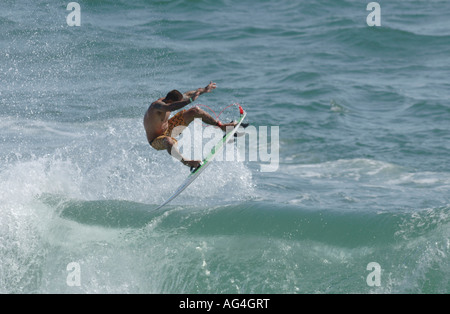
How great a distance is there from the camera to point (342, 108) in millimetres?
16797

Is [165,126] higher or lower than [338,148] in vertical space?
higher

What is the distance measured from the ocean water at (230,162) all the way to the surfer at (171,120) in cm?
116

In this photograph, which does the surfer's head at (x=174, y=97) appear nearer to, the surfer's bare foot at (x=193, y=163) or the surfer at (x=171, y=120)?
the surfer at (x=171, y=120)

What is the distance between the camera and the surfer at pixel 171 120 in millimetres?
8539

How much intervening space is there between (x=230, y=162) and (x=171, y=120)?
116 inches

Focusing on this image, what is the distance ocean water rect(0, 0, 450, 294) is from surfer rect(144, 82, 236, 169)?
116 cm

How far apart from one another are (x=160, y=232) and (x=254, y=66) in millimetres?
11593

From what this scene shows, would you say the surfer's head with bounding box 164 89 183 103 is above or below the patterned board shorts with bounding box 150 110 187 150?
above

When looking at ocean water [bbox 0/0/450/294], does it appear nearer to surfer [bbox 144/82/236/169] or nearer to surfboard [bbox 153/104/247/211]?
surfboard [bbox 153/104/247/211]

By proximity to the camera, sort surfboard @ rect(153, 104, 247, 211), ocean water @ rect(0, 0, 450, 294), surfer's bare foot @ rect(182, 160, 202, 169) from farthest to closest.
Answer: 1. surfboard @ rect(153, 104, 247, 211)
2. surfer's bare foot @ rect(182, 160, 202, 169)
3. ocean water @ rect(0, 0, 450, 294)

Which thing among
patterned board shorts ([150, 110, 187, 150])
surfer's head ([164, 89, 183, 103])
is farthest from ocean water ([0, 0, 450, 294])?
surfer's head ([164, 89, 183, 103])

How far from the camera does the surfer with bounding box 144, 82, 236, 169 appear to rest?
8.54m
